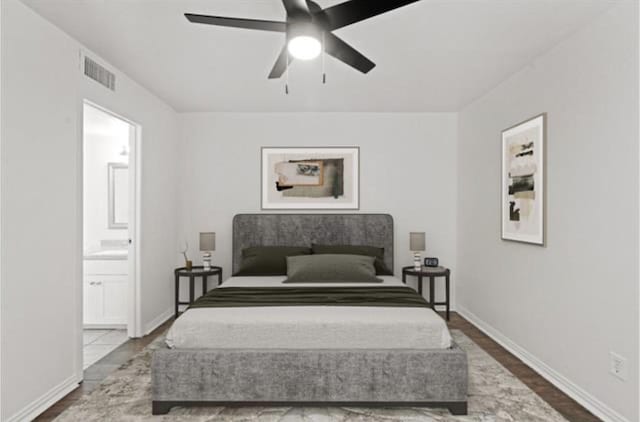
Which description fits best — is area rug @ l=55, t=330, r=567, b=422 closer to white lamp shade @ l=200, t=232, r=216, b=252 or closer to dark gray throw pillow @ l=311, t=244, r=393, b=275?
dark gray throw pillow @ l=311, t=244, r=393, b=275

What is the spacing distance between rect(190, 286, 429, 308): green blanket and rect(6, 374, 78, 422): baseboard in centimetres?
99

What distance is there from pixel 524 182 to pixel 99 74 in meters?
3.60

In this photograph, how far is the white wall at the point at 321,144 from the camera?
555 centimetres

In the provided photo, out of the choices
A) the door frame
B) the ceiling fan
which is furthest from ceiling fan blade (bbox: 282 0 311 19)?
the door frame

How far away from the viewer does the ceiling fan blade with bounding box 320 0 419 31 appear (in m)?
2.06

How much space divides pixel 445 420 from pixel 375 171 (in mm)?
3341

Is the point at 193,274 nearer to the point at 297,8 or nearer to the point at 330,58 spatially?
the point at 330,58

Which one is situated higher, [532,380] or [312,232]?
[312,232]

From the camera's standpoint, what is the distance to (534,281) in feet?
12.0

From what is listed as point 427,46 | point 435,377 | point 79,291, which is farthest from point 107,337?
point 427,46

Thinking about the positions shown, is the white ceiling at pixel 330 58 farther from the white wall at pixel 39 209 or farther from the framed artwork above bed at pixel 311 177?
the framed artwork above bed at pixel 311 177

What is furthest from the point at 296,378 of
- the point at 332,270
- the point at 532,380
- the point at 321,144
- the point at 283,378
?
the point at 321,144

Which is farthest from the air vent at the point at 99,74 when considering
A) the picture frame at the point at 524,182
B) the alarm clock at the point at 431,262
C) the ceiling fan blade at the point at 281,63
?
the alarm clock at the point at 431,262

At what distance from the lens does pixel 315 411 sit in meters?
2.84
